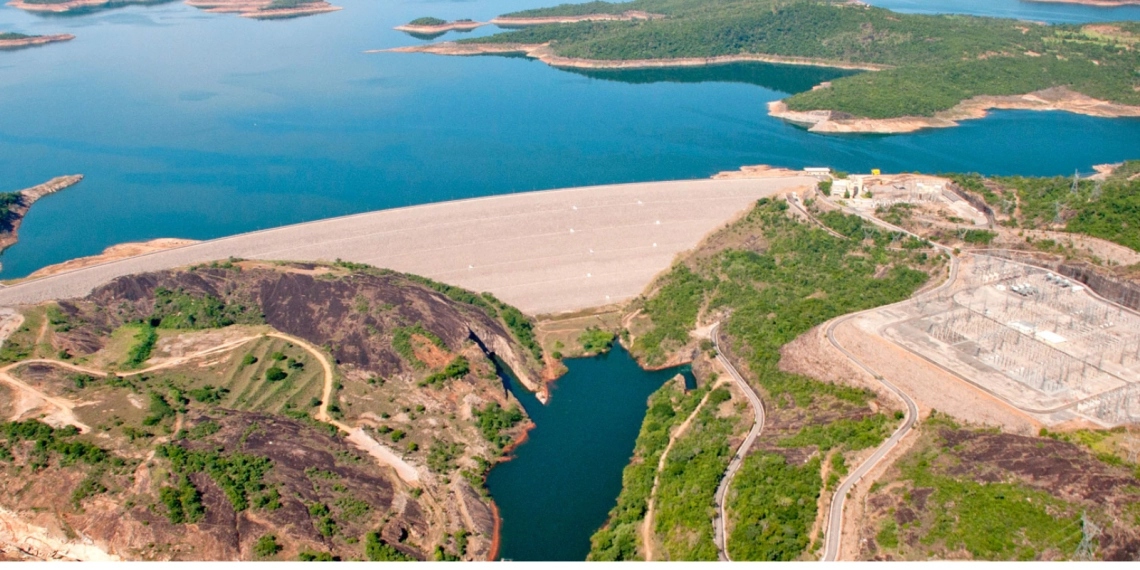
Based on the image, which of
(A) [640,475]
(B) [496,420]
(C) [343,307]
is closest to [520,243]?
(C) [343,307]

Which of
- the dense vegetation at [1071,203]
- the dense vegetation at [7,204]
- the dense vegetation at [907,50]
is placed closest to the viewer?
the dense vegetation at [1071,203]

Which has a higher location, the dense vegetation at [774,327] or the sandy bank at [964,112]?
the sandy bank at [964,112]

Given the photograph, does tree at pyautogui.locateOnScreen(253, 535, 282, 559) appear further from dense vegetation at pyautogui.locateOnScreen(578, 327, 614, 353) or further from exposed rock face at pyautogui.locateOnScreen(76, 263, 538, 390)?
dense vegetation at pyautogui.locateOnScreen(578, 327, 614, 353)

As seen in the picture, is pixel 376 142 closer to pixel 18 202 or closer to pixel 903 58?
pixel 18 202

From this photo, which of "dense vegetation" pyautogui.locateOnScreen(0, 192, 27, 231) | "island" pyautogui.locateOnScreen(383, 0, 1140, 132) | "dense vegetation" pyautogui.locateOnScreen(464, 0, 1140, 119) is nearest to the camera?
"dense vegetation" pyautogui.locateOnScreen(0, 192, 27, 231)

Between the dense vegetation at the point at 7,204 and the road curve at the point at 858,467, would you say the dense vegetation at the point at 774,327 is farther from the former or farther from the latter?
the dense vegetation at the point at 7,204

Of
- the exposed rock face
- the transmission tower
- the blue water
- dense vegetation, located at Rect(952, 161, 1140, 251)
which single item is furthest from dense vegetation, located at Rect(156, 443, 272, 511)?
dense vegetation, located at Rect(952, 161, 1140, 251)

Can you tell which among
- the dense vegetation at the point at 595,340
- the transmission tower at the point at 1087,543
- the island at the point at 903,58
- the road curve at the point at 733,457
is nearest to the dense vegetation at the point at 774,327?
the road curve at the point at 733,457
